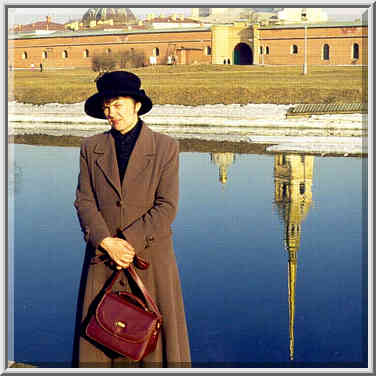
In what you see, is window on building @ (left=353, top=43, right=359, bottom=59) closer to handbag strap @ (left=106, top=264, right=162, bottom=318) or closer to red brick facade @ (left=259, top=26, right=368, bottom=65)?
red brick facade @ (left=259, top=26, right=368, bottom=65)

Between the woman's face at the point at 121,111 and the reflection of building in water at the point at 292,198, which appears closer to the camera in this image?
the woman's face at the point at 121,111

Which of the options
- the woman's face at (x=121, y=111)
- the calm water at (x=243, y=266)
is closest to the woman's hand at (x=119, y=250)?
the woman's face at (x=121, y=111)

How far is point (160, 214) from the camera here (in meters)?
3.38

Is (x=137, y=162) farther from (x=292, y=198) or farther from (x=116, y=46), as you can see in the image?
(x=116, y=46)

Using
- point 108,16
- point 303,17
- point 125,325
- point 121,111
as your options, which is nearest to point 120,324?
point 125,325

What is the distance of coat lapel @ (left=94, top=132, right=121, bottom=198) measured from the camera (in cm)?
341

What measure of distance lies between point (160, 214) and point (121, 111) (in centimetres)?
44

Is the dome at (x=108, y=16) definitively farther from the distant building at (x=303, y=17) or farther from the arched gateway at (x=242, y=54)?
the distant building at (x=303, y=17)

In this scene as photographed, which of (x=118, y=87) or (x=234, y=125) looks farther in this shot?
(x=234, y=125)

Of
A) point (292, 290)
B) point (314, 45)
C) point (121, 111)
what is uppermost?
point (314, 45)

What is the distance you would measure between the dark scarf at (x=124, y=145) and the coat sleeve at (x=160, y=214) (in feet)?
0.49

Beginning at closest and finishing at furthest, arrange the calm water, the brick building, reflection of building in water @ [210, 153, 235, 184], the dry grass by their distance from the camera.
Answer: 1. the calm water
2. reflection of building in water @ [210, 153, 235, 184]
3. the dry grass
4. the brick building

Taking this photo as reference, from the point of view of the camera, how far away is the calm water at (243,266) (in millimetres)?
5105

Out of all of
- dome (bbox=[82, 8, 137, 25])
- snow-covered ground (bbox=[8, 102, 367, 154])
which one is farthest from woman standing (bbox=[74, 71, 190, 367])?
dome (bbox=[82, 8, 137, 25])
